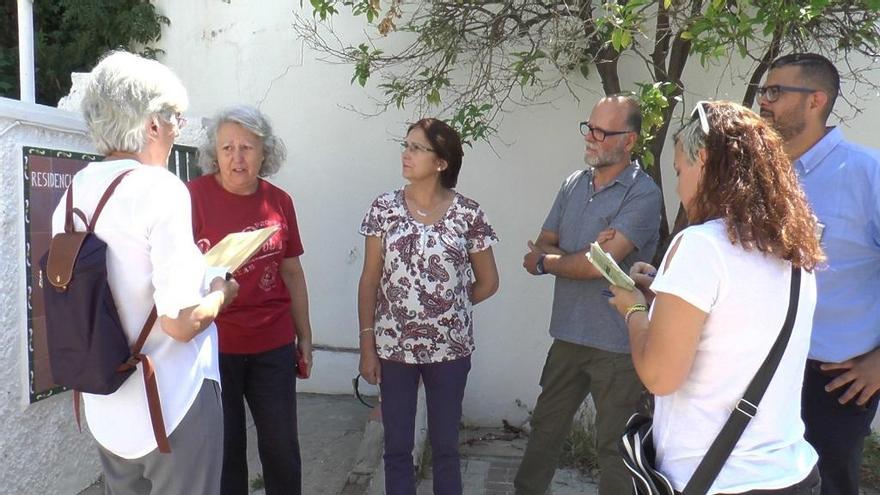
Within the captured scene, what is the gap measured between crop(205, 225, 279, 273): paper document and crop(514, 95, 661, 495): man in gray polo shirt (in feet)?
4.49

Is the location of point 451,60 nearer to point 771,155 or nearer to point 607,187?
point 607,187

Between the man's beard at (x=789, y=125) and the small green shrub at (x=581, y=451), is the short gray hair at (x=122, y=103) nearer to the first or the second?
the man's beard at (x=789, y=125)

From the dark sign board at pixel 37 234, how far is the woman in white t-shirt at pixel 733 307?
259cm

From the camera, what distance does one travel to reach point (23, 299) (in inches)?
119

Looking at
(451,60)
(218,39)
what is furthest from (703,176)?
(218,39)

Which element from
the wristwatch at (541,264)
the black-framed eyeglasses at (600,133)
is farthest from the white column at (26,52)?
the black-framed eyeglasses at (600,133)

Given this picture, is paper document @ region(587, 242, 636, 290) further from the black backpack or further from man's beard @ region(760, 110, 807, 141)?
the black backpack

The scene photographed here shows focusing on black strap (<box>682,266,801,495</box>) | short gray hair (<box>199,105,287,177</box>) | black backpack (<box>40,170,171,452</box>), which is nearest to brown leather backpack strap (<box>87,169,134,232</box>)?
black backpack (<box>40,170,171,452</box>)

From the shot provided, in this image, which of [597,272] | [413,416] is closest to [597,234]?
[597,272]

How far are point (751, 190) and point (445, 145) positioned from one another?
1.60 m

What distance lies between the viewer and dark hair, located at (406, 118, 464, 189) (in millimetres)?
3045

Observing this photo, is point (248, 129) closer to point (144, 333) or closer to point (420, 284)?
point (420, 284)

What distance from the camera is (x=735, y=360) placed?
5.42 ft

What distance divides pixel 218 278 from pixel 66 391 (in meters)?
1.74
